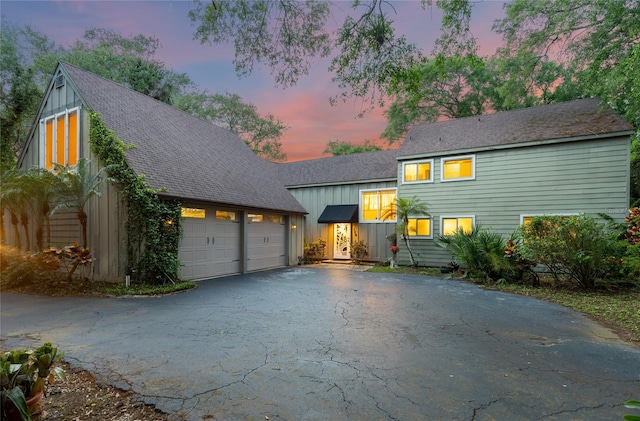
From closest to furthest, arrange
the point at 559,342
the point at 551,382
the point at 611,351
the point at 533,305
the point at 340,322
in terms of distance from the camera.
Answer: the point at 551,382 → the point at 611,351 → the point at 559,342 → the point at 340,322 → the point at 533,305

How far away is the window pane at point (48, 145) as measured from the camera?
9.48 metres

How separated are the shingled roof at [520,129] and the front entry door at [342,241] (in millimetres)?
4479

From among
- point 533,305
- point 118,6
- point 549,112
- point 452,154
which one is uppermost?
point 549,112

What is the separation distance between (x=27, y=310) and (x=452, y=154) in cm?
1311

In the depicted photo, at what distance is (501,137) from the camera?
1124 centimetres

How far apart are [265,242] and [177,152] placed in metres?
4.61

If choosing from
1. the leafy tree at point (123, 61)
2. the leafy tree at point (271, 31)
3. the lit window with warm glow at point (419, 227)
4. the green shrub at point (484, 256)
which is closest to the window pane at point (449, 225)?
the lit window with warm glow at point (419, 227)

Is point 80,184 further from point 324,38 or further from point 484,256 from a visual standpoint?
point 484,256

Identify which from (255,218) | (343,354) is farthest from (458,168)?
(343,354)

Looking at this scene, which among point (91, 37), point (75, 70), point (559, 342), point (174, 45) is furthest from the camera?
point (91, 37)

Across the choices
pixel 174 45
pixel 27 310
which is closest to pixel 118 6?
pixel 174 45

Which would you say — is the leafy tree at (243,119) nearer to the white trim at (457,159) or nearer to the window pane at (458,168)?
the white trim at (457,159)

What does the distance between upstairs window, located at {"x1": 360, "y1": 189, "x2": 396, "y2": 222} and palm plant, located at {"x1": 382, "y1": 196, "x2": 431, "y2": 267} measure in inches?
46.8

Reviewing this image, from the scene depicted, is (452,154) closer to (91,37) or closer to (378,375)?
(378,375)
